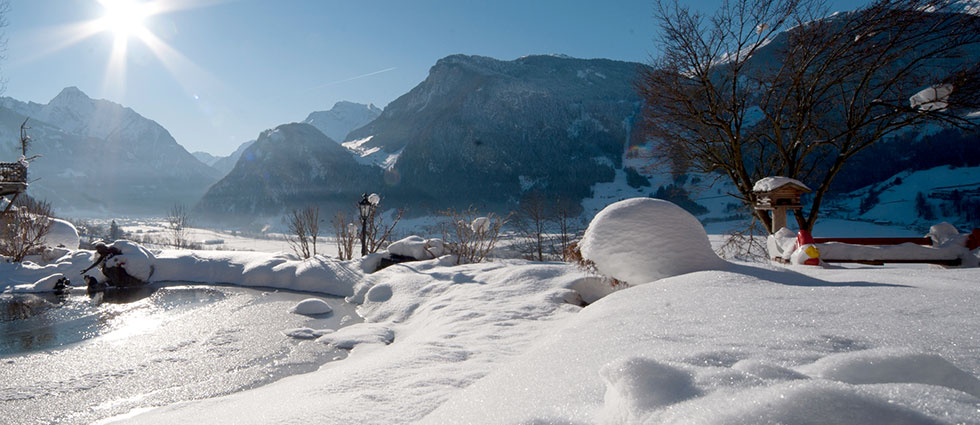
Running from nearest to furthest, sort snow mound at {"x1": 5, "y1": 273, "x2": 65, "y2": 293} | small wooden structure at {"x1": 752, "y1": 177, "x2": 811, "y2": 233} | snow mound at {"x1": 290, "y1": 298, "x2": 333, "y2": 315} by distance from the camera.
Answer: small wooden structure at {"x1": 752, "y1": 177, "x2": 811, "y2": 233} → snow mound at {"x1": 290, "y1": 298, "x2": 333, "y2": 315} → snow mound at {"x1": 5, "y1": 273, "x2": 65, "y2": 293}

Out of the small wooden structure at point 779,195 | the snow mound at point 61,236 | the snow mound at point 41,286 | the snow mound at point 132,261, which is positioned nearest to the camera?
the small wooden structure at point 779,195

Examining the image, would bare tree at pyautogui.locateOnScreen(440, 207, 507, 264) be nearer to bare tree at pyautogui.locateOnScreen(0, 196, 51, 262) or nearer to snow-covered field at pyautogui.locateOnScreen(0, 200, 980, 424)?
snow-covered field at pyautogui.locateOnScreen(0, 200, 980, 424)

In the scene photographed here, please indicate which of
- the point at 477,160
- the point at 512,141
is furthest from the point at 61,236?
the point at 512,141

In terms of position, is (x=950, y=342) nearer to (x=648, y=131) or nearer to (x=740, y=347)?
(x=740, y=347)

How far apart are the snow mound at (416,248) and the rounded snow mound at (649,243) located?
7.94m

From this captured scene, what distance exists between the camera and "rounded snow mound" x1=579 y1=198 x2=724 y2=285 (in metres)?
4.75

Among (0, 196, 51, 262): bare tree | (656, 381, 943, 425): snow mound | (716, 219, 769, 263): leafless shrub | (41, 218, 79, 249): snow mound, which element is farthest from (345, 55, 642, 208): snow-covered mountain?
(656, 381, 943, 425): snow mound

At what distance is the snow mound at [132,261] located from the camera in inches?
443

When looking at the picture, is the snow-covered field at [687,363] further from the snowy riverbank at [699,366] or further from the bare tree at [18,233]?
the bare tree at [18,233]

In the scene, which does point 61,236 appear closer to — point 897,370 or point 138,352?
point 138,352

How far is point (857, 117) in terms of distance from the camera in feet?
27.8

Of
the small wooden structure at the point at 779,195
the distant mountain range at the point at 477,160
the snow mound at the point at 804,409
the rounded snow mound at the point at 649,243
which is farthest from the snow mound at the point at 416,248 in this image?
the distant mountain range at the point at 477,160

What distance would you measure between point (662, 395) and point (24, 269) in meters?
17.5

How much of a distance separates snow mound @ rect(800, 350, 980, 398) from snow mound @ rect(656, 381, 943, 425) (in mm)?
375
